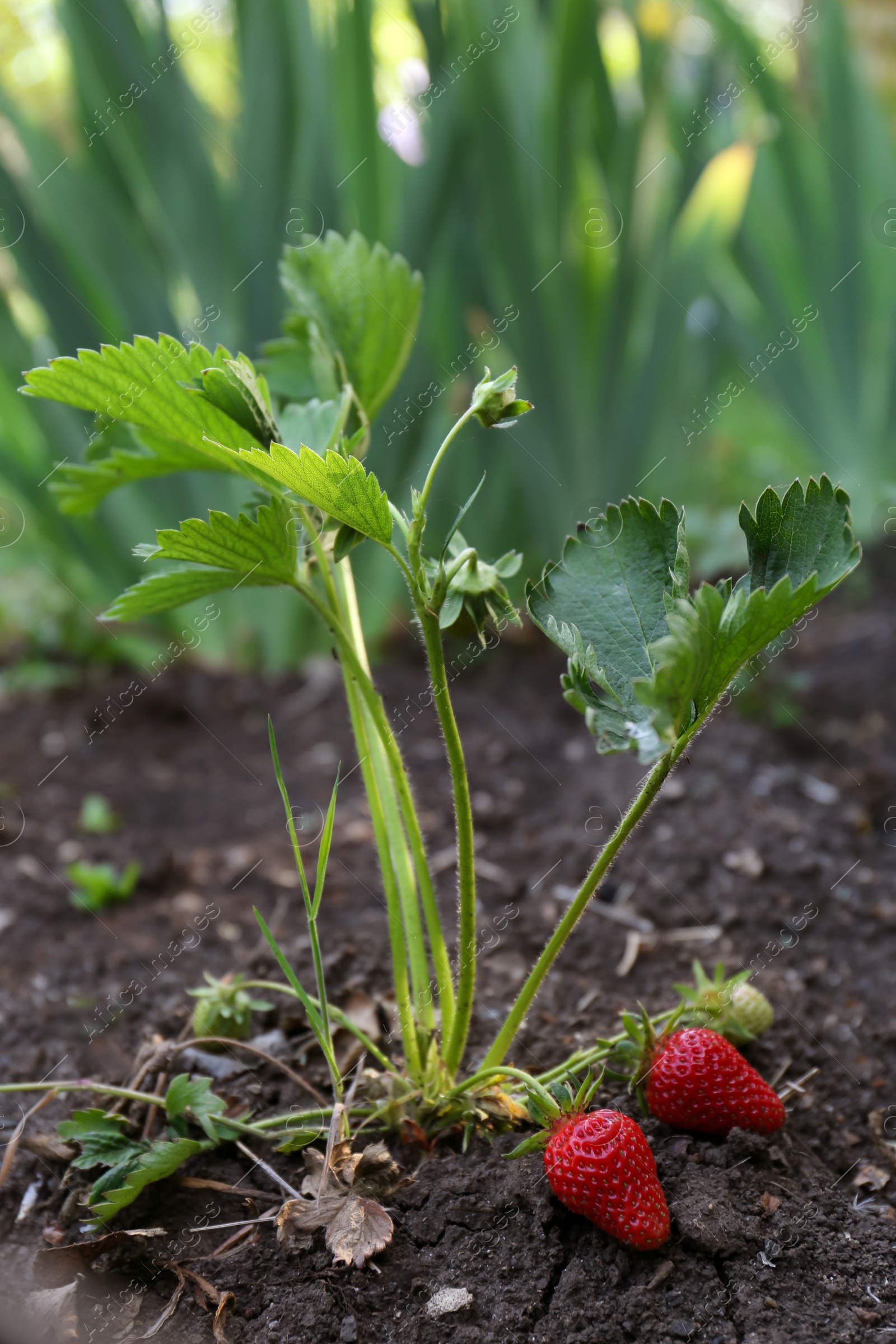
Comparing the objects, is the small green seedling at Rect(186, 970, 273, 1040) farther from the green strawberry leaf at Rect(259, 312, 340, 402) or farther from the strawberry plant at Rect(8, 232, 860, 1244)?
the green strawberry leaf at Rect(259, 312, 340, 402)

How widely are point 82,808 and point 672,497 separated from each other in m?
1.38

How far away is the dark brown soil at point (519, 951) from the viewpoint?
66cm

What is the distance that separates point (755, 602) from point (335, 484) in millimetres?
265

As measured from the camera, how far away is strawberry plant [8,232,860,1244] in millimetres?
599

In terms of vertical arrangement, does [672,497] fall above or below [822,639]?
above

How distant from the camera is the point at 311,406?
31.0 inches

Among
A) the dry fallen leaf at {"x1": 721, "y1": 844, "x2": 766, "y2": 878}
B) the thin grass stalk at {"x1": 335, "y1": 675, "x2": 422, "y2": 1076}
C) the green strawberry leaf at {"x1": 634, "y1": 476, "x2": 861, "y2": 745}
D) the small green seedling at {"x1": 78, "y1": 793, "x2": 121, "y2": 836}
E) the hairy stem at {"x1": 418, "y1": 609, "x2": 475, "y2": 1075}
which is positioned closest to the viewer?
the green strawberry leaf at {"x1": 634, "y1": 476, "x2": 861, "y2": 745}

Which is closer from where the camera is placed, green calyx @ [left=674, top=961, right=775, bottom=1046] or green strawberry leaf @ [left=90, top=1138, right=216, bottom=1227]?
green strawberry leaf @ [left=90, top=1138, right=216, bottom=1227]

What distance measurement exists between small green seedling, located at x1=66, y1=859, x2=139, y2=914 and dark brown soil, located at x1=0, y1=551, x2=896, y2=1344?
21mm

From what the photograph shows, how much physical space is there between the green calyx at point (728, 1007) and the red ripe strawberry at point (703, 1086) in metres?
0.06

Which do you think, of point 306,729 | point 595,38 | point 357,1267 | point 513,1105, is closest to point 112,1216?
point 357,1267

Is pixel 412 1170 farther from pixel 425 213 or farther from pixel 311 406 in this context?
pixel 425 213

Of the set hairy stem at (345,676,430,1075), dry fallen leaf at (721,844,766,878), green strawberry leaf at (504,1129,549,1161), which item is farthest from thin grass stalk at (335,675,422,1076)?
dry fallen leaf at (721,844,766,878)

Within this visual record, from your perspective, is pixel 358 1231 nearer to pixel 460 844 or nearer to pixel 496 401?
pixel 460 844
